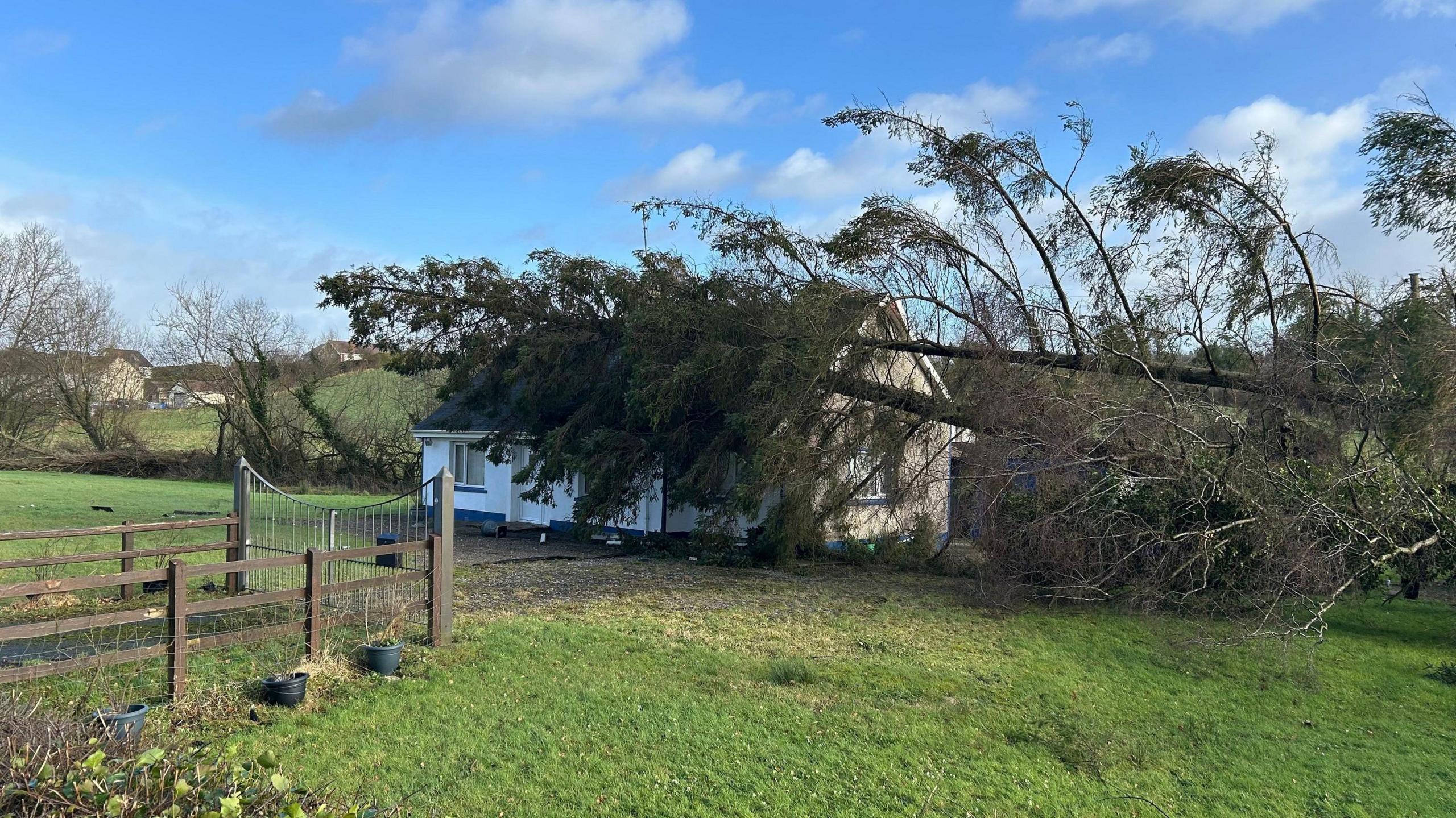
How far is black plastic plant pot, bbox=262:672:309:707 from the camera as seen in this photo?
594cm

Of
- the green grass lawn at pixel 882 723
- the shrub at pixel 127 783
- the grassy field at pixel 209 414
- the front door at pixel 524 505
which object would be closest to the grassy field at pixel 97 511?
the grassy field at pixel 209 414

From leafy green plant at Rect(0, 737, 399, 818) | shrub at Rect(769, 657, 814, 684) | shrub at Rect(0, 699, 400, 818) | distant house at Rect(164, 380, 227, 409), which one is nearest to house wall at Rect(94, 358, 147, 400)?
distant house at Rect(164, 380, 227, 409)

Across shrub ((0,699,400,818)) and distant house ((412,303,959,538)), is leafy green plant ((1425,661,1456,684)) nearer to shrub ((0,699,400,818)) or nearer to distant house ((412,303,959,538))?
distant house ((412,303,959,538))

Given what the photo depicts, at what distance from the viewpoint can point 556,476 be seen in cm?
1586

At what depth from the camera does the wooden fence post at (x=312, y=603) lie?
667 cm

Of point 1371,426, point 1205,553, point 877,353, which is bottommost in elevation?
point 1205,553

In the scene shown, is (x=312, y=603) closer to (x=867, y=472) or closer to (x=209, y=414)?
(x=867, y=472)

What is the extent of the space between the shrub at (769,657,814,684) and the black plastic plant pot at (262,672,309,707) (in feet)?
11.5

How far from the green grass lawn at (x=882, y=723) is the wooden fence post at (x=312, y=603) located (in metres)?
0.57

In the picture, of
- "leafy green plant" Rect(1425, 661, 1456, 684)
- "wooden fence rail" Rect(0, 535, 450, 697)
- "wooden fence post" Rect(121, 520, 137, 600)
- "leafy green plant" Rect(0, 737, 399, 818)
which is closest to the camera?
"leafy green plant" Rect(0, 737, 399, 818)

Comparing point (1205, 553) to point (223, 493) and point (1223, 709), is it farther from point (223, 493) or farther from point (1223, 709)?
point (223, 493)

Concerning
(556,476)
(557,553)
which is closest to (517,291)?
(556,476)

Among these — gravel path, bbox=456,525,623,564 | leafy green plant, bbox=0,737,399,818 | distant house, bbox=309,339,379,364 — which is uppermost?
distant house, bbox=309,339,379,364

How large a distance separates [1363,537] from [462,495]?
18.1m
